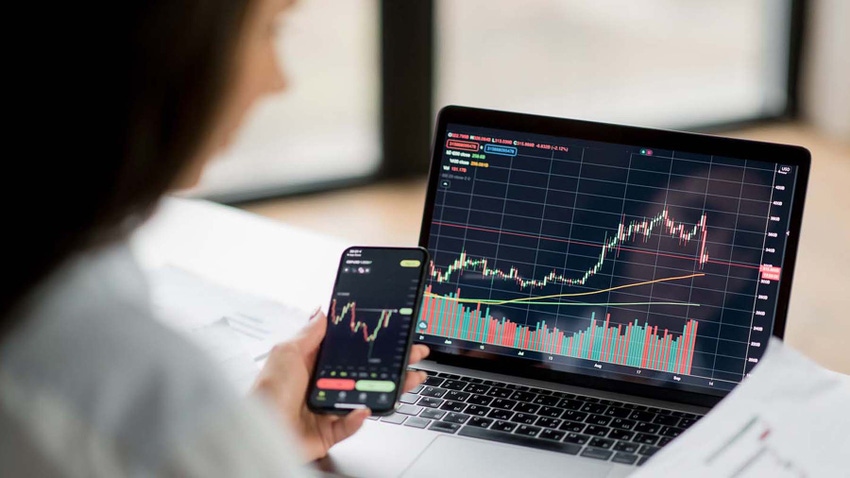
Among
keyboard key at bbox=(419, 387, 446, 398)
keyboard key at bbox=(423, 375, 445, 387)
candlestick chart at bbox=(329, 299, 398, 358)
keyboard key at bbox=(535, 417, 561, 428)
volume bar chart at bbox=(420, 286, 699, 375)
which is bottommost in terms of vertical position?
keyboard key at bbox=(535, 417, 561, 428)

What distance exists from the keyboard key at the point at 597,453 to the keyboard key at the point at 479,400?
13 centimetres

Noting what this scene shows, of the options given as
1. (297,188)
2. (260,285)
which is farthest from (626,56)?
(260,285)

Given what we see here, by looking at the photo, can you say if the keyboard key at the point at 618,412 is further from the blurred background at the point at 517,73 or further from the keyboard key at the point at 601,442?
the blurred background at the point at 517,73

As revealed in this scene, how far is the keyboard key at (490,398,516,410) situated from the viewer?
3.46 feet

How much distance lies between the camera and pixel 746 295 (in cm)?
106

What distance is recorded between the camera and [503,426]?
1.02m

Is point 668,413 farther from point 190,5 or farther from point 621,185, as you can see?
point 190,5

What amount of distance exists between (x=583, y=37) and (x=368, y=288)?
278 centimetres

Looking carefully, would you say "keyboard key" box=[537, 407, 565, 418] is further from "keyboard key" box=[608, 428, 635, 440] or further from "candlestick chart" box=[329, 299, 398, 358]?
"candlestick chart" box=[329, 299, 398, 358]

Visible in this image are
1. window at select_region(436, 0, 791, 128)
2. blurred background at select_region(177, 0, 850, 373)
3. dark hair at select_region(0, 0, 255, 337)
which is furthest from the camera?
window at select_region(436, 0, 791, 128)

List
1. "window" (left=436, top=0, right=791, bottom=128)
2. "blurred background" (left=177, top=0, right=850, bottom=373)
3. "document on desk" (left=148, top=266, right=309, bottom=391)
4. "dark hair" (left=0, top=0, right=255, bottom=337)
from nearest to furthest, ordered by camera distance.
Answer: "dark hair" (left=0, top=0, right=255, bottom=337) → "document on desk" (left=148, top=266, right=309, bottom=391) → "blurred background" (left=177, top=0, right=850, bottom=373) → "window" (left=436, top=0, right=791, bottom=128)

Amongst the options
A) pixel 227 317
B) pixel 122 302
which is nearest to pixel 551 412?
pixel 227 317

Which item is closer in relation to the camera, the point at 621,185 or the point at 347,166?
the point at 621,185

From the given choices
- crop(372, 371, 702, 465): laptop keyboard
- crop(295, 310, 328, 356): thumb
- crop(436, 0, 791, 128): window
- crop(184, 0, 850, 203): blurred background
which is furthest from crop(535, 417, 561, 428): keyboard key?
crop(436, 0, 791, 128): window
